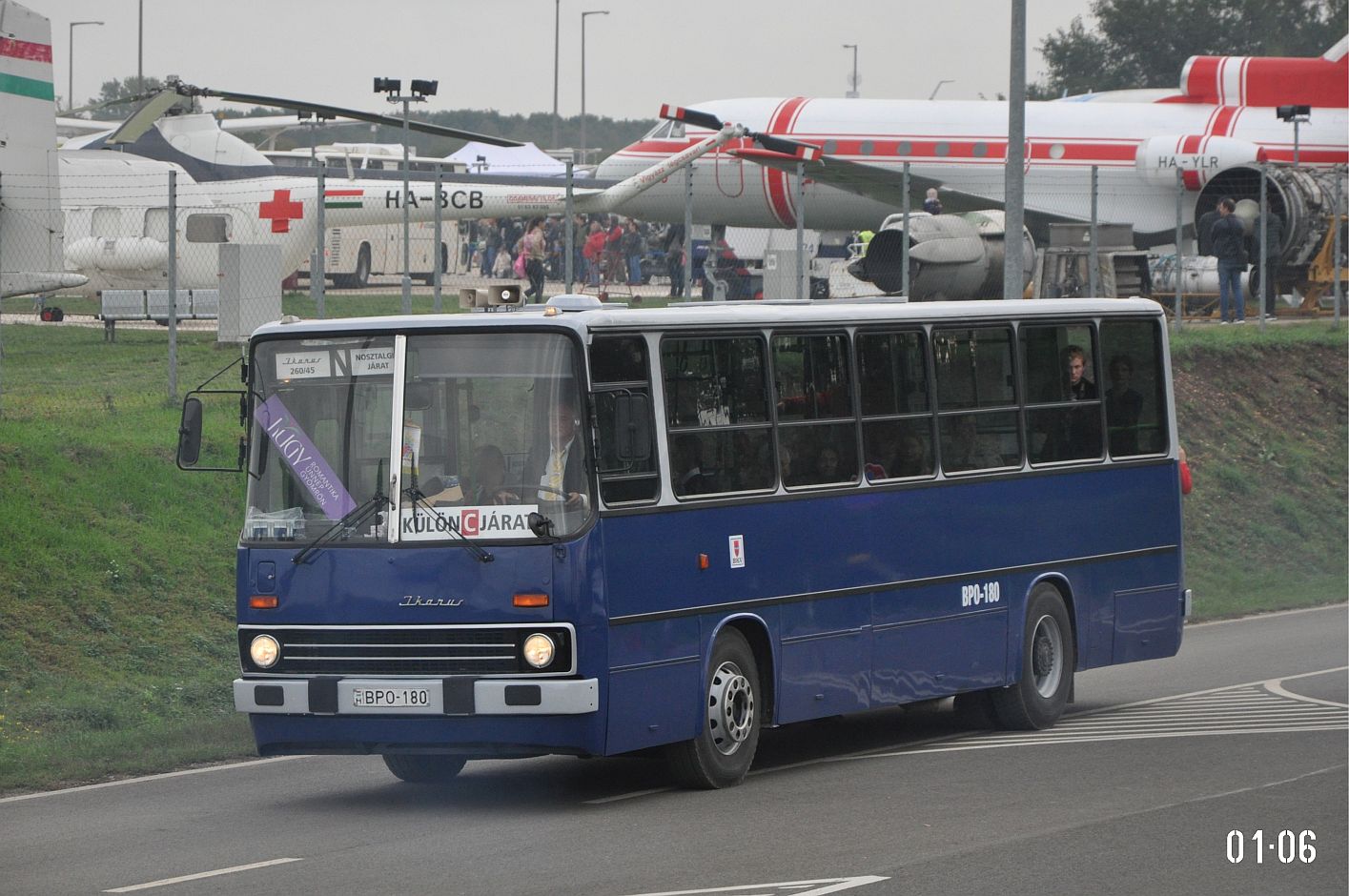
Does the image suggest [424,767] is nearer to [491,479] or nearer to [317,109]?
[491,479]

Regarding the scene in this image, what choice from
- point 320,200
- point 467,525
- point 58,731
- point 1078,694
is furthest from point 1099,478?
point 320,200

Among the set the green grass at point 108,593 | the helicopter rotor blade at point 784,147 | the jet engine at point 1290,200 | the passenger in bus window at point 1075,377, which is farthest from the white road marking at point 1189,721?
the jet engine at point 1290,200

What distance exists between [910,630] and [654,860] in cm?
437

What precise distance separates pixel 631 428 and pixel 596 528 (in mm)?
559

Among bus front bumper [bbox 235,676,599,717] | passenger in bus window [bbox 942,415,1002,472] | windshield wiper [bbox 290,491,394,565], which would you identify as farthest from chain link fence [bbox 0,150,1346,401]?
bus front bumper [bbox 235,676,599,717]

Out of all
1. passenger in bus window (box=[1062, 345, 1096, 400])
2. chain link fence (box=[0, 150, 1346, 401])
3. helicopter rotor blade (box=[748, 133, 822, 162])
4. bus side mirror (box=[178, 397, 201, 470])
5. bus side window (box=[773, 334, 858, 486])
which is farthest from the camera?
helicopter rotor blade (box=[748, 133, 822, 162])

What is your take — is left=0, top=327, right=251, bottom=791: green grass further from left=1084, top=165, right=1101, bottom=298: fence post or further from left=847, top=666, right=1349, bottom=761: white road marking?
left=1084, top=165, right=1101, bottom=298: fence post

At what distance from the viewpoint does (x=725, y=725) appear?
12008mm

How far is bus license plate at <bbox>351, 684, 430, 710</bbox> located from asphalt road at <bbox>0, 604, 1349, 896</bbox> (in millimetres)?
577

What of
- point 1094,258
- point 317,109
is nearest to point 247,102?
point 317,109

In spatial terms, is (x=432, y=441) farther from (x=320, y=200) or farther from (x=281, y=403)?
(x=320, y=200)

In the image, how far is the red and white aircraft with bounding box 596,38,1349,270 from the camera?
41000mm
